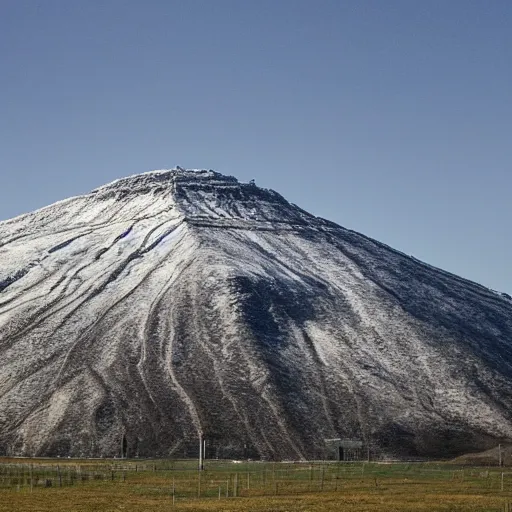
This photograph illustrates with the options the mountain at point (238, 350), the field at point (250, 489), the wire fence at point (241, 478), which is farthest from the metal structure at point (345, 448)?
the field at point (250, 489)

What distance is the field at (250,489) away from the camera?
56.0 m

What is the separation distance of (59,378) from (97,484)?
214 feet

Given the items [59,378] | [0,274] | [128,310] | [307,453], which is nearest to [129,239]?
[0,274]

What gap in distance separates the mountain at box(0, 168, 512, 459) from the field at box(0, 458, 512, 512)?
22.7 metres

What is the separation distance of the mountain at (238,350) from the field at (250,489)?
22.7 metres

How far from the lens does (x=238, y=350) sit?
144 metres

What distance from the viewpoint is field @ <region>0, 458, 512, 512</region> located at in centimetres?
5600

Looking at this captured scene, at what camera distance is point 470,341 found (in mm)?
161500

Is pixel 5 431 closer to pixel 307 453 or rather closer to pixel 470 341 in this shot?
pixel 307 453

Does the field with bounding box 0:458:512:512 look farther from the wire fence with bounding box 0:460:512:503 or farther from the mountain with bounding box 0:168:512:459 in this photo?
the mountain with bounding box 0:168:512:459

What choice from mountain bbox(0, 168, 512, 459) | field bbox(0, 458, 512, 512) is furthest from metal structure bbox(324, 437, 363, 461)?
field bbox(0, 458, 512, 512)

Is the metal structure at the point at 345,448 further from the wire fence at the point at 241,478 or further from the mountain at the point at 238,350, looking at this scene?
the wire fence at the point at 241,478

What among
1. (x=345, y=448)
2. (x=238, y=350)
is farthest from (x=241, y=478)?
(x=238, y=350)

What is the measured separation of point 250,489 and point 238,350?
241 feet
